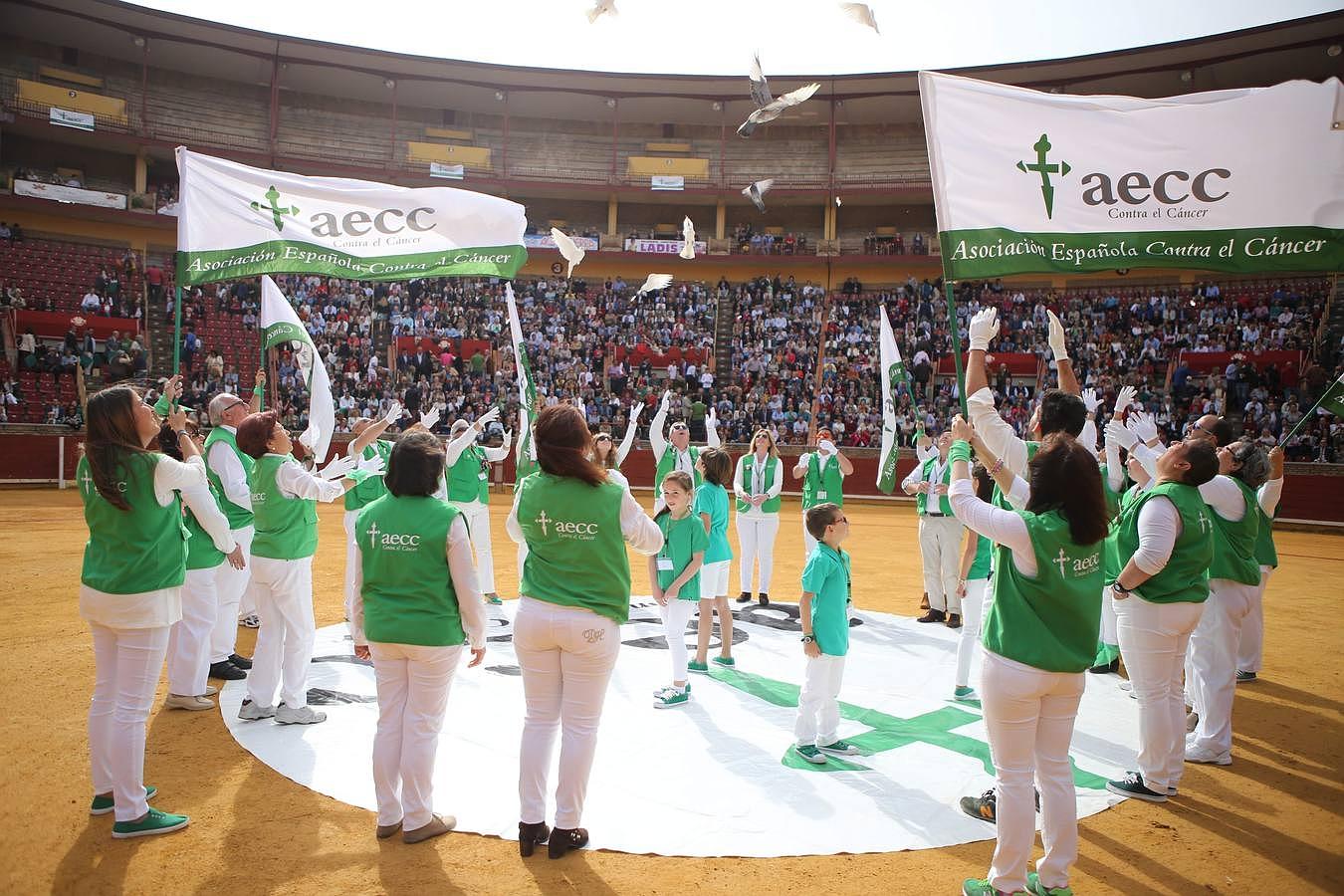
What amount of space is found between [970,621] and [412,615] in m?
4.36

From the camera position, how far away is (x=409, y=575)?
13.6 ft

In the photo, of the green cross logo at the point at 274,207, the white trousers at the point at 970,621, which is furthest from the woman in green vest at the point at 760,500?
the green cross logo at the point at 274,207

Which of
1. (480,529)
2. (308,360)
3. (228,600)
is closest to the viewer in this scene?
(228,600)

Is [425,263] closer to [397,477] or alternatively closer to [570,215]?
[397,477]

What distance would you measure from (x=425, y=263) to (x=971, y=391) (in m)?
6.69

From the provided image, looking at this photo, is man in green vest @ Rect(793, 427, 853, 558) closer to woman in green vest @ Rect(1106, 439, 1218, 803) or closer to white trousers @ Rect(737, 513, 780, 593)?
white trousers @ Rect(737, 513, 780, 593)

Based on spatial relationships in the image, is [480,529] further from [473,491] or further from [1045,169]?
[1045,169]

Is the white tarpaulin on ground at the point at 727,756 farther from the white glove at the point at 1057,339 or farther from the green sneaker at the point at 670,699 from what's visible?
the white glove at the point at 1057,339

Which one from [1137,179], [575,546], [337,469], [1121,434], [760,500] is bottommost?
[760,500]

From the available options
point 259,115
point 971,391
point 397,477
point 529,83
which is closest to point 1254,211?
point 971,391

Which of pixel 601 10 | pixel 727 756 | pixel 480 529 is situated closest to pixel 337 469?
pixel 727 756

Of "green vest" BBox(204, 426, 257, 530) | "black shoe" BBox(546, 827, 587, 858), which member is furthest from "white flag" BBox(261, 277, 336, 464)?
"black shoe" BBox(546, 827, 587, 858)

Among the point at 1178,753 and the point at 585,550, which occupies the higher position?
the point at 585,550

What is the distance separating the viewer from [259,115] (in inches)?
1308
